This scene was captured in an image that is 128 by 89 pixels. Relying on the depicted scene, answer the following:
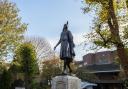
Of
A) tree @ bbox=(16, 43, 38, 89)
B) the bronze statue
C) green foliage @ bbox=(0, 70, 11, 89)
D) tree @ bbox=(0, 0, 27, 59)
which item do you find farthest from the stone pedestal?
tree @ bbox=(16, 43, 38, 89)

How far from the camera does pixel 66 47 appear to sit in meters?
16.2

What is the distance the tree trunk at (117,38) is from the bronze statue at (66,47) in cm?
486

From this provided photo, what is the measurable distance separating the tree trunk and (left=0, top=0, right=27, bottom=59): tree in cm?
1454

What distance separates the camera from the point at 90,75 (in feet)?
167

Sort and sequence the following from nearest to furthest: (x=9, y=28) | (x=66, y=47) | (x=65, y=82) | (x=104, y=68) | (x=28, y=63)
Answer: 1. (x=65, y=82)
2. (x=66, y=47)
3. (x=9, y=28)
4. (x=28, y=63)
5. (x=104, y=68)

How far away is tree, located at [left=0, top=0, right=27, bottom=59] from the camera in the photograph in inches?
1307

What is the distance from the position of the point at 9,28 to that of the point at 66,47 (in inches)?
718

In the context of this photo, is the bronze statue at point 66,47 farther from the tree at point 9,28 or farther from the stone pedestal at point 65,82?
the tree at point 9,28

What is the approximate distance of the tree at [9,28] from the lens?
33.2m

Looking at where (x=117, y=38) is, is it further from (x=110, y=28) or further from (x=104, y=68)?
(x=104, y=68)

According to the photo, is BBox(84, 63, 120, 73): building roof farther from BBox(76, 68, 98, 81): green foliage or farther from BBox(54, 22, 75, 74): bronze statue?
BBox(54, 22, 75, 74): bronze statue

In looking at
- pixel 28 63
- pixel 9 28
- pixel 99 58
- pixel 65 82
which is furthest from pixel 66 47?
pixel 99 58

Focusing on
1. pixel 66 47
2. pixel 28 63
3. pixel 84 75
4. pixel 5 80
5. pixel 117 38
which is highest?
pixel 28 63

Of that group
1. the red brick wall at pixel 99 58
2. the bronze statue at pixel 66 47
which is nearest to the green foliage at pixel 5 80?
the red brick wall at pixel 99 58
